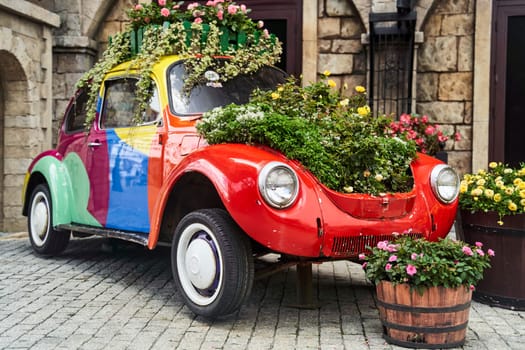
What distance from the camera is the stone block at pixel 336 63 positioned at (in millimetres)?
9180

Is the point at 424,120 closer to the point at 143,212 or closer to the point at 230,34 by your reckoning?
the point at 230,34

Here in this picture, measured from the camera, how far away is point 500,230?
16.2 feet

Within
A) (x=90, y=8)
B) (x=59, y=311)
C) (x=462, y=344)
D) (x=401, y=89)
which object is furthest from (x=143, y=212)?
(x=90, y=8)

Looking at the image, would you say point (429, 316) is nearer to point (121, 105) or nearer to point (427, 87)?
point (121, 105)

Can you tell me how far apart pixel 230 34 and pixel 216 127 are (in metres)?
1.50

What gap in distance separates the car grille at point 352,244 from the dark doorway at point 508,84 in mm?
5041

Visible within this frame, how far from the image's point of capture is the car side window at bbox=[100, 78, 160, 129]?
5.59 m

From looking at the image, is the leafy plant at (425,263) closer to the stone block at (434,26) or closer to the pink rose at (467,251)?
the pink rose at (467,251)

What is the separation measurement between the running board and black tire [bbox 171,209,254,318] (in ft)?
1.99

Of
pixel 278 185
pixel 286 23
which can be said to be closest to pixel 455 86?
pixel 286 23

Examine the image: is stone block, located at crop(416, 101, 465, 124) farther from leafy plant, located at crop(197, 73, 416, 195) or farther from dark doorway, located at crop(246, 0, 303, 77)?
leafy plant, located at crop(197, 73, 416, 195)

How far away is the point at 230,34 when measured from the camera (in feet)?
19.7

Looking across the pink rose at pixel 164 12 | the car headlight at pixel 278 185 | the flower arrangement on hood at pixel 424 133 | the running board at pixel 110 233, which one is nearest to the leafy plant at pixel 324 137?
the car headlight at pixel 278 185

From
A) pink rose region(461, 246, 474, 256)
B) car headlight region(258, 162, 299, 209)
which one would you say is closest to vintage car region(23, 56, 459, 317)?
car headlight region(258, 162, 299, 209)
